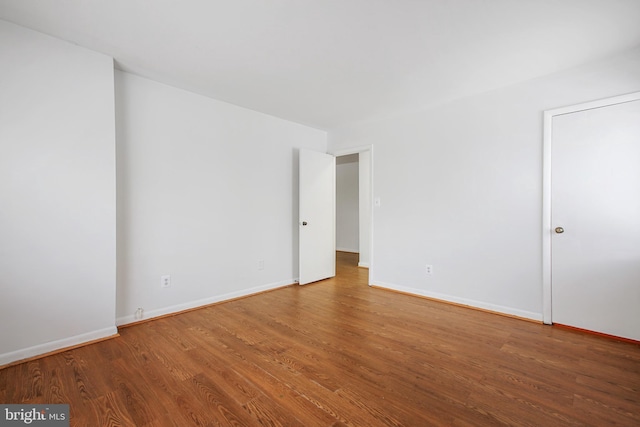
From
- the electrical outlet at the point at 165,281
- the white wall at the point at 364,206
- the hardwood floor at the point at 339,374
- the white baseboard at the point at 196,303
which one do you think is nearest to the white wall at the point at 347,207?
the white wall at the point at 364,206

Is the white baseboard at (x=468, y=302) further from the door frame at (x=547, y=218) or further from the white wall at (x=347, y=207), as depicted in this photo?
the white wall at (x=347, y=207)

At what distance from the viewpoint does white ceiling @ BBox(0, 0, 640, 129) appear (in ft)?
5.95

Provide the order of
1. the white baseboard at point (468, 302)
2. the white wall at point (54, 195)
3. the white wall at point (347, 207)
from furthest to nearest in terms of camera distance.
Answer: the white wall at point (347, 207), the white baseboard at point (468, 302), the white wall at point (54, 195)

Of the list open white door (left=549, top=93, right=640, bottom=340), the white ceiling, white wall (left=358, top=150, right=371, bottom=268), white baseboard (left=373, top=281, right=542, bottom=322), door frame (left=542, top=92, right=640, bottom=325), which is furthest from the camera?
white wall (left=358, top=150, right=371, bottom=268)

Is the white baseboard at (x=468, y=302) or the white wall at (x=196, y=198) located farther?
the white baseboard at (x=468, y=302)

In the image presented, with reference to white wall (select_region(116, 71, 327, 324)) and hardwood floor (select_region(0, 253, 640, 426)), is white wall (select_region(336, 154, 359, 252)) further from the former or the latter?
hardwood floor (select_region(0, 253, 640, 426))

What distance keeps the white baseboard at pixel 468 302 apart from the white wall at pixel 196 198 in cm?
154

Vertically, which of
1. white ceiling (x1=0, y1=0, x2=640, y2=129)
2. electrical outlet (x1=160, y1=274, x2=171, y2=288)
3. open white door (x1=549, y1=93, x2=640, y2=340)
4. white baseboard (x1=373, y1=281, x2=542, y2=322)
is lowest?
white baseboard (x1=373, y1=281, x2=542, y2=322)

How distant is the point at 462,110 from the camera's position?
3.28 metres

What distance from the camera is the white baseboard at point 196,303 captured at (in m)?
2.73

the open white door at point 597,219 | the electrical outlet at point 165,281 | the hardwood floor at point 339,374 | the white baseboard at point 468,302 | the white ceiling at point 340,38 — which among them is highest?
the white ceiling at point 340,38

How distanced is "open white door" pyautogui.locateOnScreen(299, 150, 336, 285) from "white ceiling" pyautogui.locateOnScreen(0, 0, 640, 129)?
1.38 meters

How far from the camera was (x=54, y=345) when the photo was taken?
2195 mm

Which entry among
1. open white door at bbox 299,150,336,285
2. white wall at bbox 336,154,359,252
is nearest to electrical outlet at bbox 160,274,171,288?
open white door at bbox 299,150,336,285
